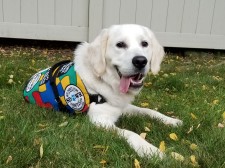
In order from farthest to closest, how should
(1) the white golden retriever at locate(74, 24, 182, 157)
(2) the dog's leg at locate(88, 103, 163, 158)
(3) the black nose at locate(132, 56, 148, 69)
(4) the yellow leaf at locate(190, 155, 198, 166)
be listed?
(1) the white golden retriever at locate(74, 24, 182, 157) → (3) the black nose at locate(132, 56, 148, 69) → (2) the dog's leg at locate(88, 103, 163, 158) → (4) the yellow leaf at locate(190, 155, 198, 166)

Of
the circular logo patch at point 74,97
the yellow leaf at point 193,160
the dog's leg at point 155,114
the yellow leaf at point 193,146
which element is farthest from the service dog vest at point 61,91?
the yellow leaf at point 193,160

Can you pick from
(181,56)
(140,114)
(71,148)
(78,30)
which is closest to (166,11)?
(181,56)

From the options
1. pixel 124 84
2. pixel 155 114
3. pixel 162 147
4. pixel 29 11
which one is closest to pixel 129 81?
pixel 124 84

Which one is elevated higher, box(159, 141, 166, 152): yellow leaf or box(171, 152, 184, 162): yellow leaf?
box(171, 152, 184, 162): yellow leaf

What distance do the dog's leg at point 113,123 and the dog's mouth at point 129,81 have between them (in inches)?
7.7

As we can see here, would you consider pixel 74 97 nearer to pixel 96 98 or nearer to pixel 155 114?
pixel 96 98

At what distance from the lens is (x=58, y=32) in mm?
7105

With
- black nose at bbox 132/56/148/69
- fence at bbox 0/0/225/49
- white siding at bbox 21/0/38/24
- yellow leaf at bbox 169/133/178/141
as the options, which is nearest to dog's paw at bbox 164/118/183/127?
yellow leaf at bbox 169/133/178/141

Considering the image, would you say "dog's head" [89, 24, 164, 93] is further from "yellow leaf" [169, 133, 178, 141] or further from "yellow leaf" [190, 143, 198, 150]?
"yellow leaf" [190, 143, 198, 150]

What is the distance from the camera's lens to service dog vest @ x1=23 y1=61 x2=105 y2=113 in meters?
3.27

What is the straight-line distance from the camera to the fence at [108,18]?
698 centimetres

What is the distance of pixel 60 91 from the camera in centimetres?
336

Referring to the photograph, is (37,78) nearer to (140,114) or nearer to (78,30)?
(140,114)

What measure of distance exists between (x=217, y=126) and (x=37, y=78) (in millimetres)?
1706
